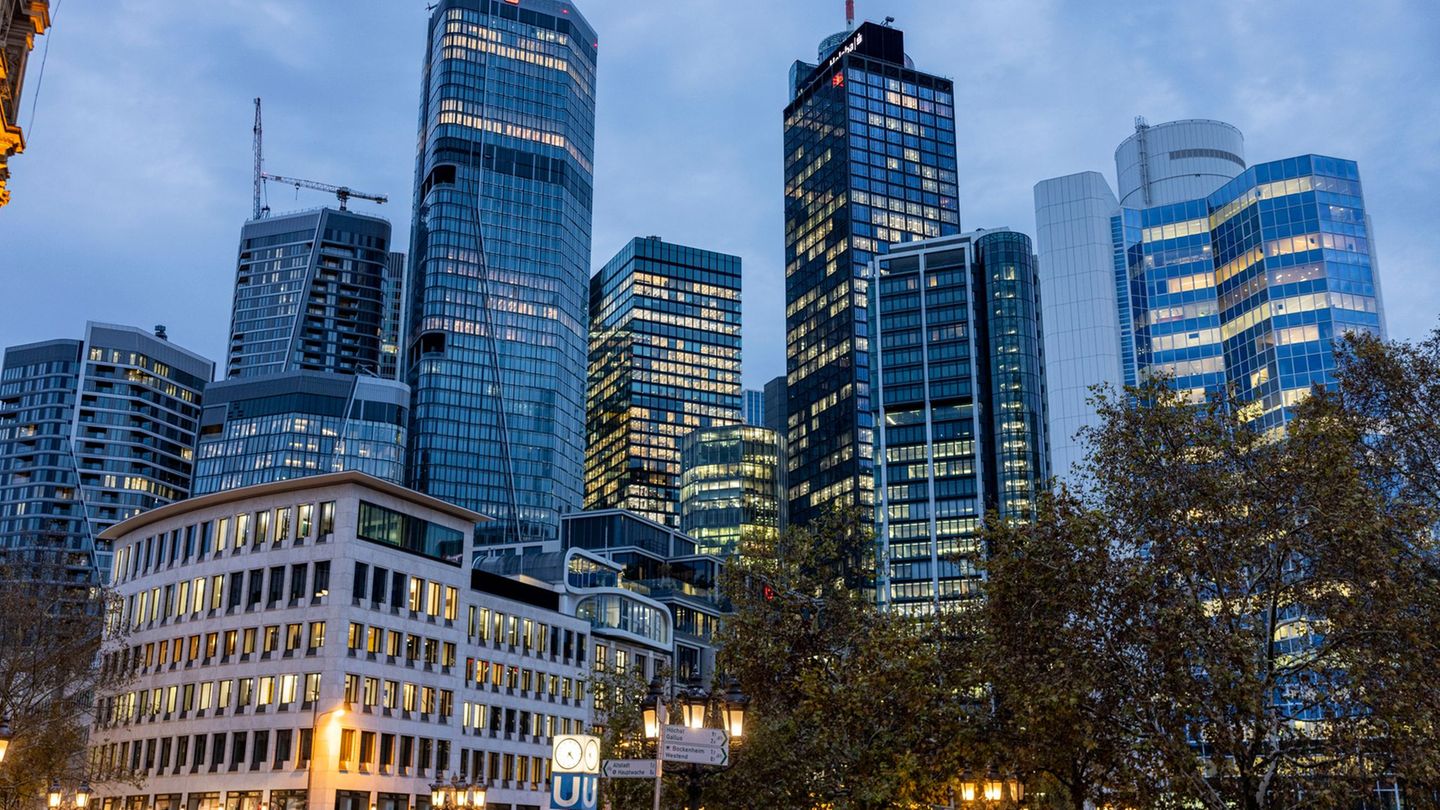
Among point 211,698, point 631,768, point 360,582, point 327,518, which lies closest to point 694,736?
point 631,768

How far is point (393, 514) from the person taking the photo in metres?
99.9

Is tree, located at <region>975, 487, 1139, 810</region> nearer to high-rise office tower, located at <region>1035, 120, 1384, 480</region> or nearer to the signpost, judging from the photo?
the signpost

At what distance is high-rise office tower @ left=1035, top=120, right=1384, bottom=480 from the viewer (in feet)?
516

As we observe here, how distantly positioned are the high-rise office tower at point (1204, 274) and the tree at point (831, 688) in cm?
10452

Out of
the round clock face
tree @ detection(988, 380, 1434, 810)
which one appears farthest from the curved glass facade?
the round clock face

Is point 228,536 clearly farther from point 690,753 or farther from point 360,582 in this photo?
point 690,753

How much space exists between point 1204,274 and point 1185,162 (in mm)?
29146

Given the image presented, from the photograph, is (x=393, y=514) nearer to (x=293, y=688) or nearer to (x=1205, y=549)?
(x=293, y=688)

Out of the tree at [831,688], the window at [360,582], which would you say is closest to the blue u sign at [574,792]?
the tree at [831,688]

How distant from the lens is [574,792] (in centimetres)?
2152

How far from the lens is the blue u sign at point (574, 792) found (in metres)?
21.5

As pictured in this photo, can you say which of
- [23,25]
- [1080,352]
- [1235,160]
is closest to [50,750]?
[23,25]

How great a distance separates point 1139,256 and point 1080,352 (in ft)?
52.1

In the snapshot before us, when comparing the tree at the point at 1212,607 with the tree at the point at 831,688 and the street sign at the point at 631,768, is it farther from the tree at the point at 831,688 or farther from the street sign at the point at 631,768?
the street sign at the point at 631,768
